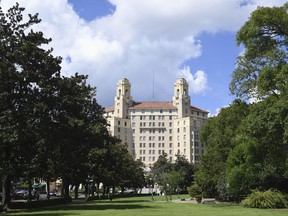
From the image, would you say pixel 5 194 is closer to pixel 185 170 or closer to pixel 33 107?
pixel 33 107

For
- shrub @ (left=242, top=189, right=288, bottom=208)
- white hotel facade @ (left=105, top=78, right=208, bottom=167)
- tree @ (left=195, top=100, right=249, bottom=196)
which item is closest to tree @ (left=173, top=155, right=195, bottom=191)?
tree @ (left=195, top=100, right=249, bottom=196)

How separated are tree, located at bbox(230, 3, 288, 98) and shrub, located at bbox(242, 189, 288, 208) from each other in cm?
814

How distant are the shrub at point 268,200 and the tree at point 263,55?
8141 mm

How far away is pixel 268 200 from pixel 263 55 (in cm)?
1138

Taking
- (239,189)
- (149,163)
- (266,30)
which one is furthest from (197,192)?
(149,163)

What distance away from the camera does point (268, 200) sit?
3281 cm

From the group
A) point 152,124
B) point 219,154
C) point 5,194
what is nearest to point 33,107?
point 5,194

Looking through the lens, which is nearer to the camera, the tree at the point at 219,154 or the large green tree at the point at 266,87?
the large green tree at the point at 266,87

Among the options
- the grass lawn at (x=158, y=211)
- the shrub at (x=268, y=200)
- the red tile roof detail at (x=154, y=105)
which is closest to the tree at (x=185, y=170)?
the shrub at (x=268, y=200)

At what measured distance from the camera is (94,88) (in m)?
50.4

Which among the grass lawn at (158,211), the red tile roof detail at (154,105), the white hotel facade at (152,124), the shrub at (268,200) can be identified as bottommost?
the grass lawn at (158,211)

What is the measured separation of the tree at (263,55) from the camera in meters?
28.5

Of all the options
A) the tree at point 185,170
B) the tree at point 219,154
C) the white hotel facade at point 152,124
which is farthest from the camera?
the white hotel facade at point 152,124

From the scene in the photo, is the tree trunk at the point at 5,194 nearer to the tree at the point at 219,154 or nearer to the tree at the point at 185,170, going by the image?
the tree at the point at 219,154
